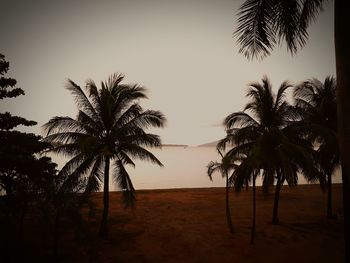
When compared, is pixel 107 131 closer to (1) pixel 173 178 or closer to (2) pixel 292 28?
(2) pixel 292 28

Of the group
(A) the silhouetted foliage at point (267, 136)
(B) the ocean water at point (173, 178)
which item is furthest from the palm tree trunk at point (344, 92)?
(B) the ocean water at point (173, 178)

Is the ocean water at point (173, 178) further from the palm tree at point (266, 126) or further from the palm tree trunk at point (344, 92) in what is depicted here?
the palm tree trunk at point (344, 92)

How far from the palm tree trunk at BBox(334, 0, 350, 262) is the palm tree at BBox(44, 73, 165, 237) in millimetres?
8412

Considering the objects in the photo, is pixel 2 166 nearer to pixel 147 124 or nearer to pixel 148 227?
pixel 147 124

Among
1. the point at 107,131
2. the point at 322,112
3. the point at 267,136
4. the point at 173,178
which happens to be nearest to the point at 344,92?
the point at 267,136

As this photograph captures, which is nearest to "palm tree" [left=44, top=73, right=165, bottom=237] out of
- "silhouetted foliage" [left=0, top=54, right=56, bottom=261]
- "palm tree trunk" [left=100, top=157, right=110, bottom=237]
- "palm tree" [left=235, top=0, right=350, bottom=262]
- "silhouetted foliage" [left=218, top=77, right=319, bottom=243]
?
"palm tree trunk" [left=100, top=157, right=110, bottom=237]

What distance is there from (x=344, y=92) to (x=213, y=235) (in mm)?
10488

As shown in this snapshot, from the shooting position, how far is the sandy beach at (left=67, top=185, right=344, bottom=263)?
1034 cm

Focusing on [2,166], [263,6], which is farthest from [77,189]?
[263,6]

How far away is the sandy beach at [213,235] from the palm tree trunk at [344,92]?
7401 millimetres

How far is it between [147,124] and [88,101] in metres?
2.98

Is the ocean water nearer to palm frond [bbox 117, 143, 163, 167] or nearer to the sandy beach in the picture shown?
the sandy beach

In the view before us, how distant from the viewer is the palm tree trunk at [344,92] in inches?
149

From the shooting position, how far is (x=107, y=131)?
1183cm
